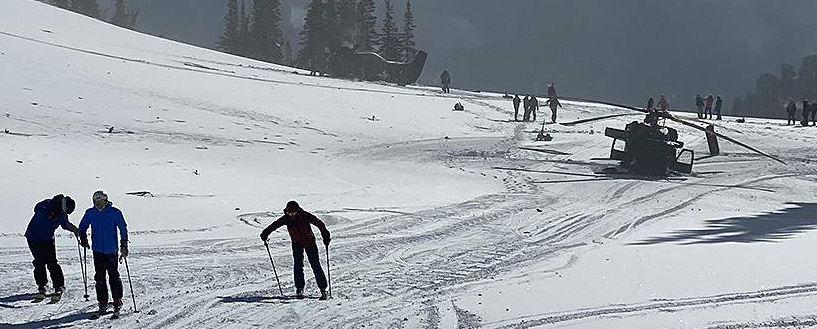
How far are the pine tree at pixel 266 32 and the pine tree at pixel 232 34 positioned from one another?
281 centimetres

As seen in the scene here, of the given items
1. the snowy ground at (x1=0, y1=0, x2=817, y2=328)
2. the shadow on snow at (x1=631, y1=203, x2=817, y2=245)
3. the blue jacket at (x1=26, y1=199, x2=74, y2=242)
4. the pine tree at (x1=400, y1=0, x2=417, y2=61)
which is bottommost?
the shadow on snow at (x1=631, y1=203, x2=817, y2=245)

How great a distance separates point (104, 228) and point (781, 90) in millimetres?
94901

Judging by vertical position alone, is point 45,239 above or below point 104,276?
above

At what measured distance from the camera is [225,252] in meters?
15.4

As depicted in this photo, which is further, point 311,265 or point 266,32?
point 266,32

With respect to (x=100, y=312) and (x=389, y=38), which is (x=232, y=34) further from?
(x=100, y=312)

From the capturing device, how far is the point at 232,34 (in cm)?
10388

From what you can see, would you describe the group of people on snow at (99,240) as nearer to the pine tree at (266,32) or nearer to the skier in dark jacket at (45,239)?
the skier in dark jacket at (45,239)

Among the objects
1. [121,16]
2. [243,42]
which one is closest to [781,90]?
[243,42]

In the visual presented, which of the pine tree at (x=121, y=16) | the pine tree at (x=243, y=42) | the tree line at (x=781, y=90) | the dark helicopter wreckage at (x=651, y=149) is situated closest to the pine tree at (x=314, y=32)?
the pine tree at (x=243, y=42)

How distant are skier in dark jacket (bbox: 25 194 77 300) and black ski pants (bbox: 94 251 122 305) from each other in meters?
0.97

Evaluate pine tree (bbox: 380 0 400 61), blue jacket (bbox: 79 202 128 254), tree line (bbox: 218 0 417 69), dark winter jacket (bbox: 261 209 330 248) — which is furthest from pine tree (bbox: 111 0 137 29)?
blue jacket (bbox: 79 202 128 254)

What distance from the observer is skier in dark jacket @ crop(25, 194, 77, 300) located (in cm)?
1164

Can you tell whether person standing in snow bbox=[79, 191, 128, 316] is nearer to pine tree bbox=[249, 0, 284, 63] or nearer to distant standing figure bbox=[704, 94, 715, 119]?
distant standing figure bbox=[704, 94, 715, 119]
